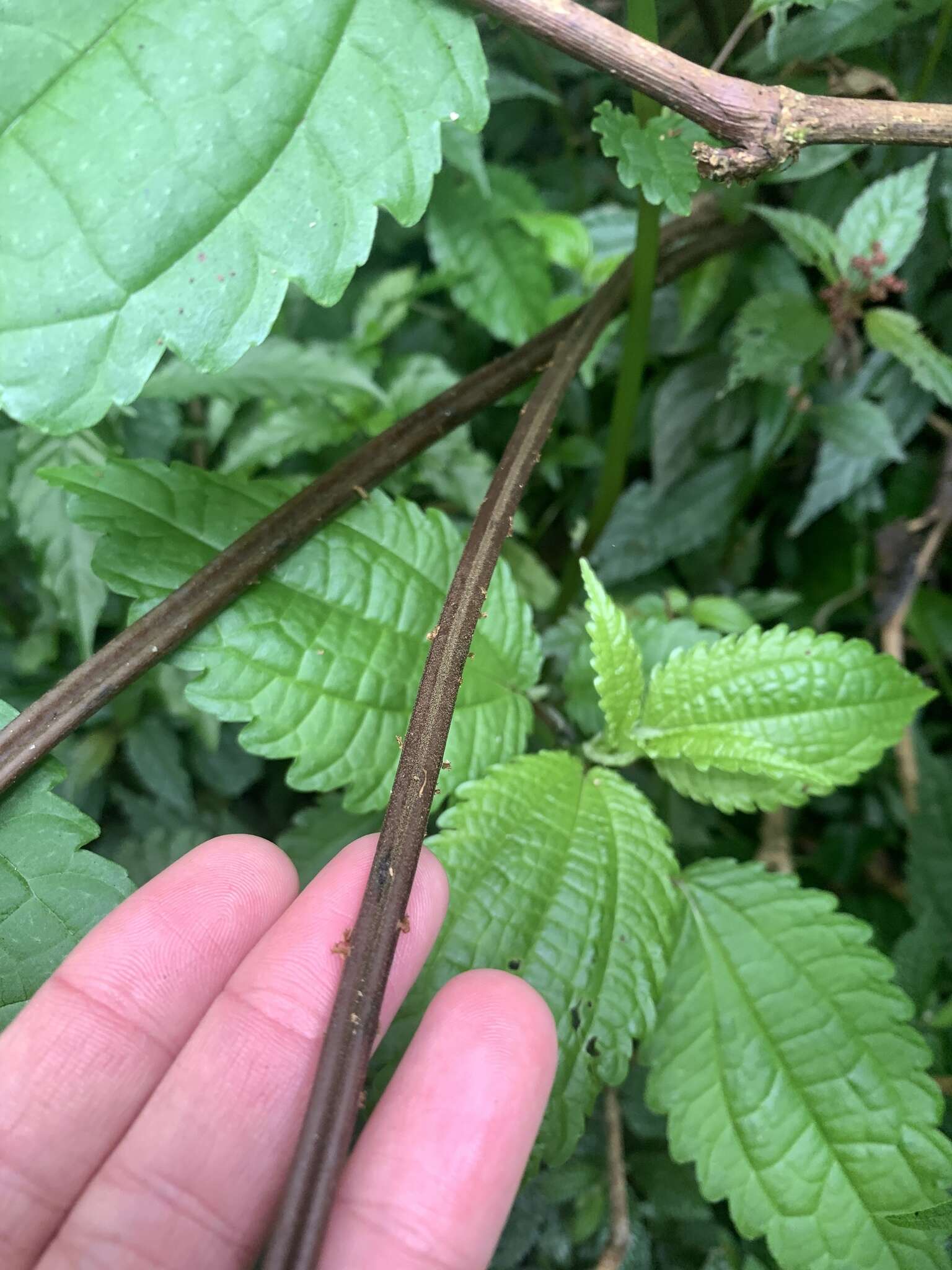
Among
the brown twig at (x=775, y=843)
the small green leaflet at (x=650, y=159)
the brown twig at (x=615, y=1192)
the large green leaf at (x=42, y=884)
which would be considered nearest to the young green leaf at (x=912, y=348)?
the small green leaflet at (x=650, y=159)

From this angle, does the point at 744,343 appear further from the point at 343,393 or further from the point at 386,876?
the point at 386,876

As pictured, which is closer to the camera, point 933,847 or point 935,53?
point 935,53

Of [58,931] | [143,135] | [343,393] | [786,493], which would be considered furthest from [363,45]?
[786,493]

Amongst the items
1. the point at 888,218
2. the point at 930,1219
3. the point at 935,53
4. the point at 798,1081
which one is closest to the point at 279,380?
the point at 888,218

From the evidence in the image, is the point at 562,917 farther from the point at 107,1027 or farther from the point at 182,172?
the point at 182,172

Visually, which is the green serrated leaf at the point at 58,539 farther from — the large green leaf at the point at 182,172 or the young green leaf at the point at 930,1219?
the young green leaf at the point at 930,1219
